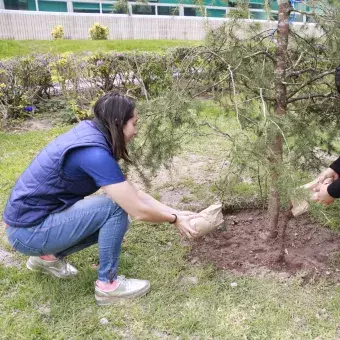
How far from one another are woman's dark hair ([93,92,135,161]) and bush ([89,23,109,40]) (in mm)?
13089

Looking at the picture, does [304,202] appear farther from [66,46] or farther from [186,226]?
[66,46]

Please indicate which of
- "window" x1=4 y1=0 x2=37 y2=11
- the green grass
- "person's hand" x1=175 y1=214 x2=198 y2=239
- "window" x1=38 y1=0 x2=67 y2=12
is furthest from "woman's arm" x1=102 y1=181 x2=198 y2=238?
"window" x1=38 y1=0 x2=67 y2=12

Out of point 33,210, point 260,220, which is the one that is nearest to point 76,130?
point 33,210

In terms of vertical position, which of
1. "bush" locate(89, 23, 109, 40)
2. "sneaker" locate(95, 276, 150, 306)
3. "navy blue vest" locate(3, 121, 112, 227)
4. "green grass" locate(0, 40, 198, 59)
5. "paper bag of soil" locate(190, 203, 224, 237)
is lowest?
"sneaker" locate(95, 276, 150, 306)

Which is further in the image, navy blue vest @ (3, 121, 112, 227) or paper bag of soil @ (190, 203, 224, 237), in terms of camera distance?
paper bag of soil @ (190, 203, 224, 237)

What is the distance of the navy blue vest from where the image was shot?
2.08m

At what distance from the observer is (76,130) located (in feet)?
7.00

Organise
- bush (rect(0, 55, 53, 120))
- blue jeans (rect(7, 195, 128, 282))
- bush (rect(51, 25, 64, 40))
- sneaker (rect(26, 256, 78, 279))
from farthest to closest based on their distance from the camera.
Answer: bush (rect(51, 25, 64, 40)) < bush (rect(0, 55, 53, 120)) < sneaker (rect(26, 256, 78, 279)) < blue jeans (rect(7, 195, 128, 282))

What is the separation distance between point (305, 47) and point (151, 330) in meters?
1.80

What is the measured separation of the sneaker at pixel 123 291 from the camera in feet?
7.47

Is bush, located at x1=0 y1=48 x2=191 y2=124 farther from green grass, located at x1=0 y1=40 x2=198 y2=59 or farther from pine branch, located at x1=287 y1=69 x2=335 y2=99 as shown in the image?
green grass, located at x1=0 y1=40 x2=198 y2=59

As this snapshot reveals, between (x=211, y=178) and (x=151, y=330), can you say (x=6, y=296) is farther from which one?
(x=211, y=178)

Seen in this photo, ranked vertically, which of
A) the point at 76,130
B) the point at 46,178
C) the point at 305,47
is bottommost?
the point at 46,178

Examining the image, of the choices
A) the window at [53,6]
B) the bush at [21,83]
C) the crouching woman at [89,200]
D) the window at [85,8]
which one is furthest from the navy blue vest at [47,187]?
the window at [53,6]
